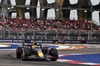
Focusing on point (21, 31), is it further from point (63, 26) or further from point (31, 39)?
point (63, 26)

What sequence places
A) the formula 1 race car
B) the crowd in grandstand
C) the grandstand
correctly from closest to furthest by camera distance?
the formula 1 race car
the grandstand
the crowd in grandstand

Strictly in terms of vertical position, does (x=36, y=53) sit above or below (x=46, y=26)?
below

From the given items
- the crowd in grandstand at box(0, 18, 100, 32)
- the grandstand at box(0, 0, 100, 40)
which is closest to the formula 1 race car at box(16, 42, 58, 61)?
the grandstand at box(0, 0, 100, 40)

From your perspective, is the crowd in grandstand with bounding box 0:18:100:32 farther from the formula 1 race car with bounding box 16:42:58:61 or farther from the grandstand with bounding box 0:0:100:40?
the formula 1 race car with bounding box 16:42:58:61

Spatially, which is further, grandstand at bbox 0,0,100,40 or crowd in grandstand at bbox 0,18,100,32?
crowd in grandstand at bbox 0,18,100,32

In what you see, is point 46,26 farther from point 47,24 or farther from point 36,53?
point 36,53

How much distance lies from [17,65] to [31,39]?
2917 cm

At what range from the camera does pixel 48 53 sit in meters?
15.9

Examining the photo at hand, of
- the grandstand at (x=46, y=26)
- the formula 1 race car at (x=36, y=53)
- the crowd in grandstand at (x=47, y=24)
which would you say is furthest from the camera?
the crowd in grandstand at (x=47, y=24)

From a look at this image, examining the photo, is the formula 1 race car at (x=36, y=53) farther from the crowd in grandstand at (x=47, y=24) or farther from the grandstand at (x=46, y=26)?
the crowd in grandstand at (x=47, y=24)

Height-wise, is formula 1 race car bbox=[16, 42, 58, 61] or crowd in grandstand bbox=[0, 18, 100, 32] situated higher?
crowd in grandstand bbox=[0, 18, 100, 32]

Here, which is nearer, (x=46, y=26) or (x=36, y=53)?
(x=36, y=53)

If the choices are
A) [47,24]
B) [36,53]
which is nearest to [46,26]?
[47,24]

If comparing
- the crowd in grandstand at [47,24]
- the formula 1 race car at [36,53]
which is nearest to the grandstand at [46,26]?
the crowd in grandstand at [47,24]
